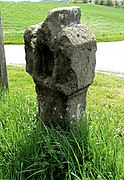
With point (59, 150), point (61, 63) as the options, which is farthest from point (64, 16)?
point (59, 150)

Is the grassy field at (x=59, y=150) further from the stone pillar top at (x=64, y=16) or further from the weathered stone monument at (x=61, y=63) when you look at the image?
the stone pillar top at (x=64, y=16)

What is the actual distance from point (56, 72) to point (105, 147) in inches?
25.2

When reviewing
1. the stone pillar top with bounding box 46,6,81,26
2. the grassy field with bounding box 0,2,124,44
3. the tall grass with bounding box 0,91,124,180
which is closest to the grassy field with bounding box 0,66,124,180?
the tall grass with bounding box 0,91,124,180

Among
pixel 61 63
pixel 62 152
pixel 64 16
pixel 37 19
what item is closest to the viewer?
pixel 62 152

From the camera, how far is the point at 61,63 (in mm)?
2908

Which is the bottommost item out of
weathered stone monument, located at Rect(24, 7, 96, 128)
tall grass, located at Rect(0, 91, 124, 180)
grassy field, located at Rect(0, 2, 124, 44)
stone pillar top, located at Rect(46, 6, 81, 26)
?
grassy field, located at Rect(0, 2, 124, 44)

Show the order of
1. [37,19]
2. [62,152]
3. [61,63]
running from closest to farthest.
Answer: [62,152]
[61,63]
[37,19]

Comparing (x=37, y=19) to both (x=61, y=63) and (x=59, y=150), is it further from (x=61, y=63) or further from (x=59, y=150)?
(x=59, y=150)

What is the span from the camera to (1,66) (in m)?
4.77

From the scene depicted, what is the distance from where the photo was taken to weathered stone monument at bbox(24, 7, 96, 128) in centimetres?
288

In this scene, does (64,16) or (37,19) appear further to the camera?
(37,19)

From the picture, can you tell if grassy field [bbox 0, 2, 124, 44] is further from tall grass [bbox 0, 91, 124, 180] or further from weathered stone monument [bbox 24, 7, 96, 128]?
tall grass [bbox 0, 91, 124, 180]

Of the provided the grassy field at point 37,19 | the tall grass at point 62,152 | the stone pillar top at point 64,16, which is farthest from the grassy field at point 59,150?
the grassy field at point 37,19

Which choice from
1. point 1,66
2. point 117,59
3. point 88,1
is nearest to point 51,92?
point 1,66
